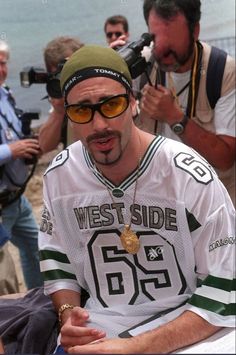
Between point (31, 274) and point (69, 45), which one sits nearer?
point (69, 45)

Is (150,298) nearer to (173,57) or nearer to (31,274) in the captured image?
(173,57)

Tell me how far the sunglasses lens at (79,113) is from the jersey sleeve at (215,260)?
36cm

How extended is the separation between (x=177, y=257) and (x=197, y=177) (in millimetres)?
233

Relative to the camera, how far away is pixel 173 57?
2293 mm

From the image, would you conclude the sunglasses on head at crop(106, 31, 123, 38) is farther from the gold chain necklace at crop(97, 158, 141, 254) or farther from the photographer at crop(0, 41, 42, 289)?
the gold chain necklace at crop(97, 158, 141, 254)

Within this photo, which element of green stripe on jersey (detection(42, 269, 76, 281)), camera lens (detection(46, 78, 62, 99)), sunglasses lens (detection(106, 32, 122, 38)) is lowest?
green stripe on jersey (detection(42, 269, 76, 281))

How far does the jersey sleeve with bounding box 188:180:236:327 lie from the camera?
5.05 ft

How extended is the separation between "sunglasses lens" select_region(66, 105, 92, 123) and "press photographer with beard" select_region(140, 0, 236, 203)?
701 millimetres

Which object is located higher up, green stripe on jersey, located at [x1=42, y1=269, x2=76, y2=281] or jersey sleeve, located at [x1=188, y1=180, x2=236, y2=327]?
jersey sleeve, located at [x1=188, y1=180, x2=236, y2=327]

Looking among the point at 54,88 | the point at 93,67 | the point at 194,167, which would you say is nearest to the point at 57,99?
the point at 54,88

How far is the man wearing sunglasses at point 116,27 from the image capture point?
296cm

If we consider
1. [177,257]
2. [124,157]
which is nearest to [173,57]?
[124,157]

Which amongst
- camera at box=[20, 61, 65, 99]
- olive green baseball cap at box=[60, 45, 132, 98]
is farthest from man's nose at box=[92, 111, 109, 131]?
camera at box=[20, 61, 65, 99]

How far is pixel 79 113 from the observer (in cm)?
159
